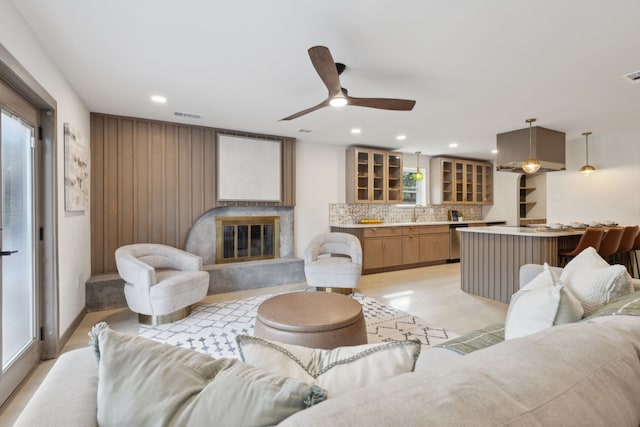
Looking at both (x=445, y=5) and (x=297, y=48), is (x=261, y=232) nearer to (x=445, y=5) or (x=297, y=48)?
(x=297, y=48)

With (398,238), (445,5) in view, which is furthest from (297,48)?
(398,238)

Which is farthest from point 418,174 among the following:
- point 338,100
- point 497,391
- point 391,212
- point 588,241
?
point 497,391

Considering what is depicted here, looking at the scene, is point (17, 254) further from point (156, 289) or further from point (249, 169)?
point (249, 169)

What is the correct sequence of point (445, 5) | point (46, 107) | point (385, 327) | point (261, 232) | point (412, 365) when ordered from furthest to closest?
point (261, 232) < point (385, 327) < point (46, 107) < point (445, 5) < point (412, 365)

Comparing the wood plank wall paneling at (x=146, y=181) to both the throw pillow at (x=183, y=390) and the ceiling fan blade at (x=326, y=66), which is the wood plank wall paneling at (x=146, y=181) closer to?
the ceiling fan blade at (x=326, y=66)

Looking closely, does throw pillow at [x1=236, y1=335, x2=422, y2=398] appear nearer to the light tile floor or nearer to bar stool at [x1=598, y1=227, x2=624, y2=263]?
the light tile floor

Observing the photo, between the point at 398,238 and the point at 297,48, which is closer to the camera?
the point at 297,48

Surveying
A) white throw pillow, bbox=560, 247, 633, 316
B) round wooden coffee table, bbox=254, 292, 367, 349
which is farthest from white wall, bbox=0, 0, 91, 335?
white throw pillow, bbox=560, 247, 633, 316

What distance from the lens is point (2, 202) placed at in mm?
1974

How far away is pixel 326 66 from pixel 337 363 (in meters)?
1.97

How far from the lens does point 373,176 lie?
605cm

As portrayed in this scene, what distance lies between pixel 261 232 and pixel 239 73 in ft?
9.31

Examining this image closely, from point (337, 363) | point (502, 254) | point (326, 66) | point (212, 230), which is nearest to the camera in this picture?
point (337, 363)

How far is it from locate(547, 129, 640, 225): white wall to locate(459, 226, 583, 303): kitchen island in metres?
1.91
